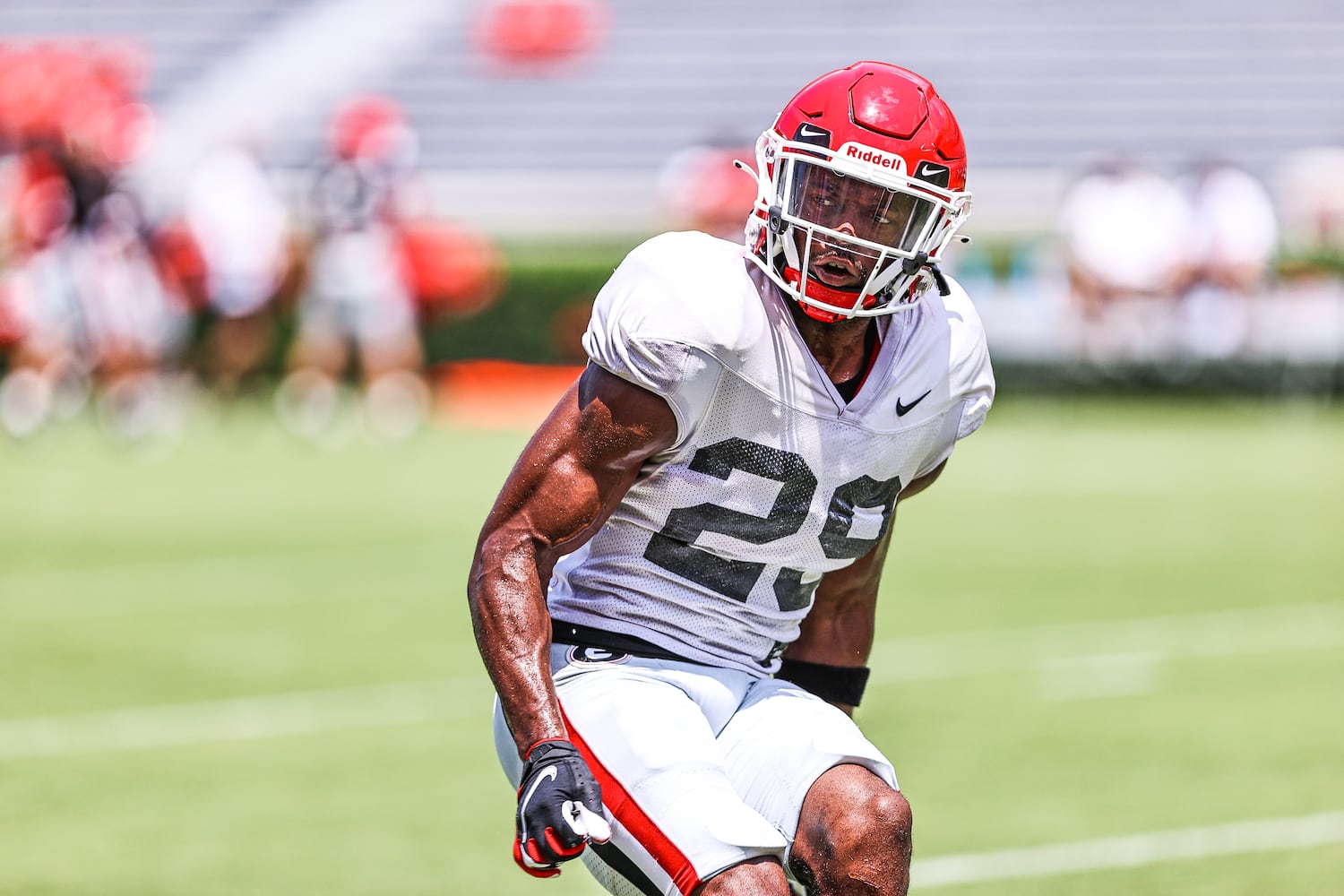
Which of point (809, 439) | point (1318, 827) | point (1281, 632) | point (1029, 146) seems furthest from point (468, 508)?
point (1029, 146)

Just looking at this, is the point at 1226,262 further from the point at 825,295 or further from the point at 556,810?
the point at 556,810

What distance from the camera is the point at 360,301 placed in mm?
14312

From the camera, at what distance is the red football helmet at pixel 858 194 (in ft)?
9.48

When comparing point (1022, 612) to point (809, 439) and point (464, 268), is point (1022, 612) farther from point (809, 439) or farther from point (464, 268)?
point (464, 268)

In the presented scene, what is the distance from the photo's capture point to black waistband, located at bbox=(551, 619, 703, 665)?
302cm

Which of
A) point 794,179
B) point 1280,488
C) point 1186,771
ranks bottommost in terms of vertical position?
point 1280,488

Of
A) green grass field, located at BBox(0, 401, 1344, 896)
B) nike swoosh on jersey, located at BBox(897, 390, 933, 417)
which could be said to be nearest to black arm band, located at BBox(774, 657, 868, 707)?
nike swoosh on jersey, located at BBox(897, 390, 933, 417)

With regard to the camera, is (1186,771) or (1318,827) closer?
(1318,827)

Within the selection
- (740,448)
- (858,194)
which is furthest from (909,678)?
(858,194)

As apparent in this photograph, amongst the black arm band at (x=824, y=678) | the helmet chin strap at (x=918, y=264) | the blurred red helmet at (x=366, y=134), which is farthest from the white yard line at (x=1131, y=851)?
the blurred red helmet at (x=366, y=134)

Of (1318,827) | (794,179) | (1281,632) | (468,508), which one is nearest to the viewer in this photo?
(794,179)

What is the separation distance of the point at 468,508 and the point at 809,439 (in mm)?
7365

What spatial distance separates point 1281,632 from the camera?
23.7 feet

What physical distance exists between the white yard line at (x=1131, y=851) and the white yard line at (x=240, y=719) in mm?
2056
